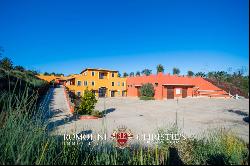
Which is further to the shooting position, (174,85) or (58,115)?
(174,85)

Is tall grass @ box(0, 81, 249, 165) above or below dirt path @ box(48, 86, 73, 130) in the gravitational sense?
above

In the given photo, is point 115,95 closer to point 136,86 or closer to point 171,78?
point 136,86

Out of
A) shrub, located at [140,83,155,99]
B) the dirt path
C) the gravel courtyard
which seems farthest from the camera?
shrub, located at [140,83,155,99]

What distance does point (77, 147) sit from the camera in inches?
160

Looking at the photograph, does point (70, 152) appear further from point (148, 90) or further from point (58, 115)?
point (148, 90)

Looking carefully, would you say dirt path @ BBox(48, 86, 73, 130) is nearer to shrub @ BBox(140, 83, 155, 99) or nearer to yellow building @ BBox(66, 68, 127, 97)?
shrub @ BBox(140, 83, 155, 99)

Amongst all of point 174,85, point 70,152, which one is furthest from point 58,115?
point 174,85

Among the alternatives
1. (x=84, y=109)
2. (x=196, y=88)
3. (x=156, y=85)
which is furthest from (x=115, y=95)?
(x=84, y=109)

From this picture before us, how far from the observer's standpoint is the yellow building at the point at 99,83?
42750mm

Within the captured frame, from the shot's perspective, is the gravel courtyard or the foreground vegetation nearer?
the foreground vegetation

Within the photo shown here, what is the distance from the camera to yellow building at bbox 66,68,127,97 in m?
42.8

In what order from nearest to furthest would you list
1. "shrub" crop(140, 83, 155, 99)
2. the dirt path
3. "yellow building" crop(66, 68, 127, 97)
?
the dirt path
"shrub" crop(140, 83, 155, 99)
"yellow building" crop(66, 68, 127, 97)

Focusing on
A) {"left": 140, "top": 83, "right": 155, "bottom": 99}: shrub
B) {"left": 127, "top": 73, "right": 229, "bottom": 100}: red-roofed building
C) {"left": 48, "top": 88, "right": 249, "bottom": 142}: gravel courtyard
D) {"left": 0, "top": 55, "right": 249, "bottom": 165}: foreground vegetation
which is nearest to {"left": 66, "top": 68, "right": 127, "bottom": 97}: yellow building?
{"left": 127, "top": 73, "right": 229, "bottom": 100}: red-roofed building

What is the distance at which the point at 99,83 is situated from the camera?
44.7m
